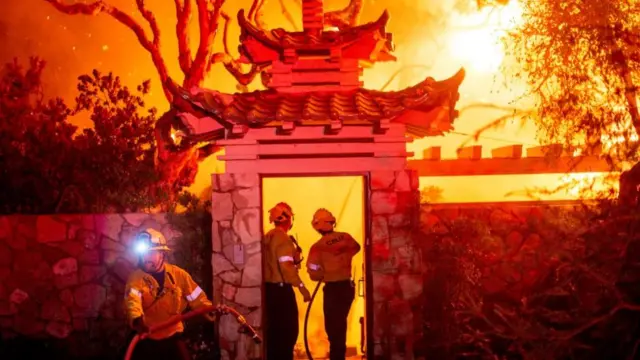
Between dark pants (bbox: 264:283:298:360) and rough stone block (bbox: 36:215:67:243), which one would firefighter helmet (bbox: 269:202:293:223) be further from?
rough stone block (bbox: 36:215:67:243)

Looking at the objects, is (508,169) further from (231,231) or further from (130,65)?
(130,65)

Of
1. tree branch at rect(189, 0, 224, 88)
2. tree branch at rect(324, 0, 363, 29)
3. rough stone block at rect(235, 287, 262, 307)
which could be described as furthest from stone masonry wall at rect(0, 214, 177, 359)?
tree branch at rect(324, 0, 363, 29)

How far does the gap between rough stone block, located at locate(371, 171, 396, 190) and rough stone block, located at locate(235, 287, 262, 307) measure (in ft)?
Result: 7.02

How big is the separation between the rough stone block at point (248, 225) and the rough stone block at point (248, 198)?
0.07 metres

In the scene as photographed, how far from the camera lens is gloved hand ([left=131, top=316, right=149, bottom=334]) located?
7.10 metres

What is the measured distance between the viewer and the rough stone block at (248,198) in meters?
10.0

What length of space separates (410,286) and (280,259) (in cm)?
183

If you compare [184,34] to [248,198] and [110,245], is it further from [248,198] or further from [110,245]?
[248,198]

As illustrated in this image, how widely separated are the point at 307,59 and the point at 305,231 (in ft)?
15.6

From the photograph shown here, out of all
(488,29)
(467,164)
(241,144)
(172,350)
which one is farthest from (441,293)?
(488,29)

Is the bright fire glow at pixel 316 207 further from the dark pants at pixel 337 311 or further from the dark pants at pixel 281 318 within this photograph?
the dark pants at pixel 337 311

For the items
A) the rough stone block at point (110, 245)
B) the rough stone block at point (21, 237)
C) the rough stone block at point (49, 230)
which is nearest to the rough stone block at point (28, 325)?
the rough stone block at point (21, 237)

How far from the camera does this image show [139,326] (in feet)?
23.3

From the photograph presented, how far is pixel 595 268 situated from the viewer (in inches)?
327
